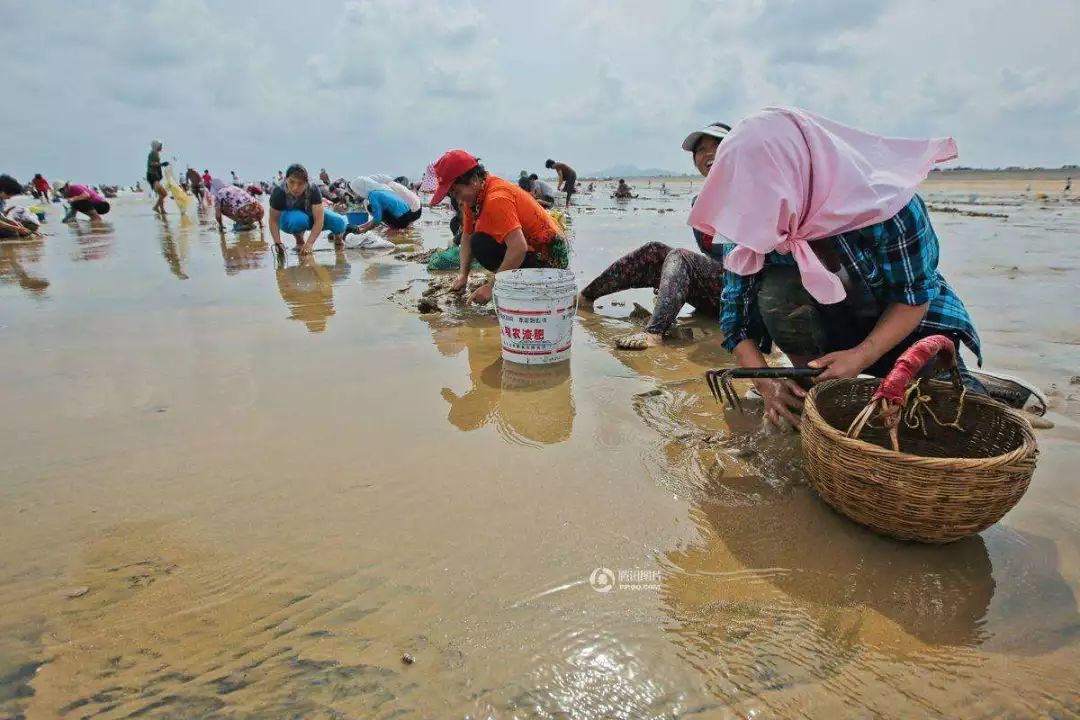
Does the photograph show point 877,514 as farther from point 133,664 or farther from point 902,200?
point 133,664

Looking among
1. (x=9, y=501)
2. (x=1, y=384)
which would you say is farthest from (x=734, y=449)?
(x=1, y=384)

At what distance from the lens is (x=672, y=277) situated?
4031 millimetres

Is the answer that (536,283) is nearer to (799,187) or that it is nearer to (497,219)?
(497,219)

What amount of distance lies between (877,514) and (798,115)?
129cm

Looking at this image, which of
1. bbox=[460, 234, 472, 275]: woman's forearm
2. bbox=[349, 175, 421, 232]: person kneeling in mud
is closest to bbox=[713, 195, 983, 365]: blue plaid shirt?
bbox=[460, 234, 472, 275]: woman's forearm

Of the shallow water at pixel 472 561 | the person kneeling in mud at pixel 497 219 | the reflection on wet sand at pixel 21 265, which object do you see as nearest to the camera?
the shallow water at pixel 472 561

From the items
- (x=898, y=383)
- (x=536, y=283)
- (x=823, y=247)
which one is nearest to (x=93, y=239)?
(x=536, y=283)

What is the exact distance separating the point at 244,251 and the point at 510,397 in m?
6.75

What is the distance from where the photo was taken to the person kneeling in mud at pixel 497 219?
396cm

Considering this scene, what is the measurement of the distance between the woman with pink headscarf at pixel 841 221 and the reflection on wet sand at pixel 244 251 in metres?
5.94

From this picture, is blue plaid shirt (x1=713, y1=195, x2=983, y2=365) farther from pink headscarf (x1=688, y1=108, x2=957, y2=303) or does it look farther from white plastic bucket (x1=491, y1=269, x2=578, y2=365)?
white plastic bucket (x1=491, y1=269, x2=578, y2=365)

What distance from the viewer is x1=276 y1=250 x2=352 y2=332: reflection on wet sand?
4.51 metres

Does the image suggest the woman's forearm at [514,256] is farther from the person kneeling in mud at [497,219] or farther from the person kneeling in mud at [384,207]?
the person kneeling in mud at [384,207]

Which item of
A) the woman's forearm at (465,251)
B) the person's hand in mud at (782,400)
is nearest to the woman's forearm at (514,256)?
the woman's forearm at (465,251)
